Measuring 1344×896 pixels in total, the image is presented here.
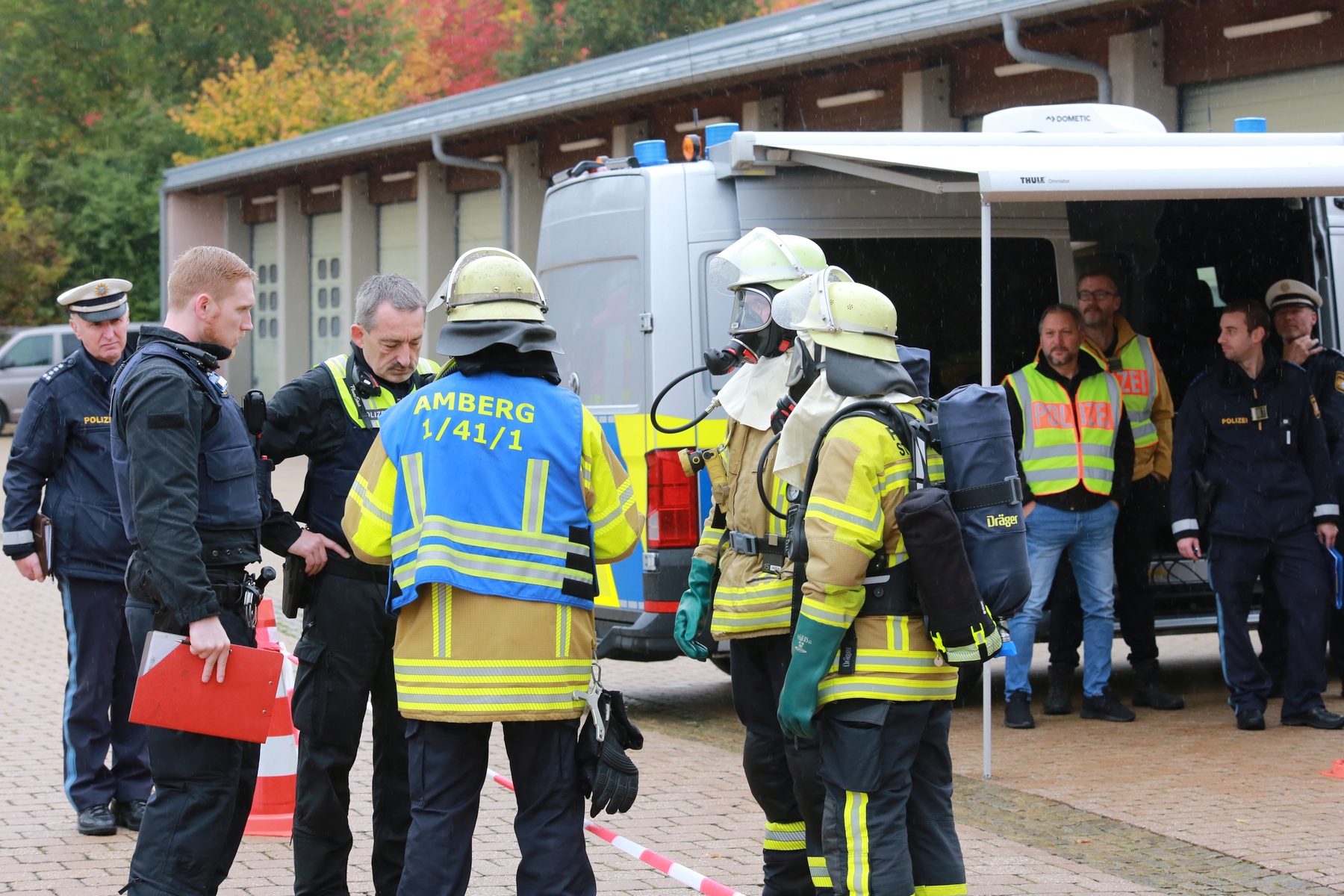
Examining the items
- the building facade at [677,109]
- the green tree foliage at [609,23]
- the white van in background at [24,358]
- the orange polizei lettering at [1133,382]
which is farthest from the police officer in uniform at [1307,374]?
the green tree foliage at [609,23]

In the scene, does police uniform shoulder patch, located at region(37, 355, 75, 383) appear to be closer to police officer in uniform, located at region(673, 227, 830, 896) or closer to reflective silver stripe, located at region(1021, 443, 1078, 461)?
police officer in uniform, located at region(673, 227, 830, 896)

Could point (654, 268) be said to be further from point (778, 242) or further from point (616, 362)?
point (778, 242)

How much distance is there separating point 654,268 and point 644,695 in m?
2.52

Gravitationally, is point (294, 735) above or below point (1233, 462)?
below

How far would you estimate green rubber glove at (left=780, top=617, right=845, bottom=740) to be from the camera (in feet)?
12.9

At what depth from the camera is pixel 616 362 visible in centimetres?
759

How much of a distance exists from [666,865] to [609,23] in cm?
3251

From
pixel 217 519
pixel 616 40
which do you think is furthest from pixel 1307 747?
pixel 616 40

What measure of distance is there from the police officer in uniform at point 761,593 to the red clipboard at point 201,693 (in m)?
1.17

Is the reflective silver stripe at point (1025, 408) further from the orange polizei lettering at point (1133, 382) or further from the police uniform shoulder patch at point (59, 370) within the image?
the police uniform shoulder patch at point (59, 370)

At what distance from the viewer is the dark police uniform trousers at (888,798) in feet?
13.1

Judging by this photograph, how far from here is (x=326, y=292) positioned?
2633 cm

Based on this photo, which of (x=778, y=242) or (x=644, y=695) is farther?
(x=644, y=695)

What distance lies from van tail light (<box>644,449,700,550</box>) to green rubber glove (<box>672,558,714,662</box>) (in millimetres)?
2336
